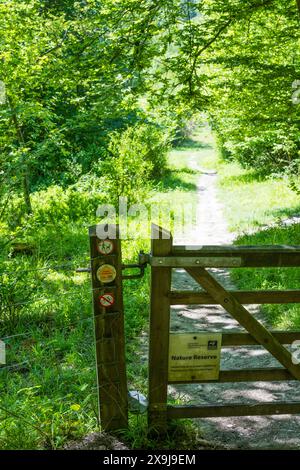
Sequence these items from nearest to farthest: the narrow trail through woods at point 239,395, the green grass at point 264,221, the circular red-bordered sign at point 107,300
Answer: the circular red-bordered sign at point 107,300 → the narrow trail through woods at point 239,395 → the green grass at point 264,221

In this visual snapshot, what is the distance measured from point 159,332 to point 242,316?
63 centimetres

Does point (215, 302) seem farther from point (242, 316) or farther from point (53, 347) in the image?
point (53, 347)

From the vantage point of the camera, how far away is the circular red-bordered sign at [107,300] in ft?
11.9

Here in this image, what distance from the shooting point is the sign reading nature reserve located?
12.1 ft

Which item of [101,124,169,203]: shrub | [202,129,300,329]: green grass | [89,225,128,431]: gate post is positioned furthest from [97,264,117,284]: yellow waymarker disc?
[101,124,169,203]: shrub

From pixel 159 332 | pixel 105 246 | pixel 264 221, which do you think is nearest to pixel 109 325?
pixel 159 332

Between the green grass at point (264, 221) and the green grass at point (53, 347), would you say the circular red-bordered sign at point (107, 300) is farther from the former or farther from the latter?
the green grass at point (264, 221)

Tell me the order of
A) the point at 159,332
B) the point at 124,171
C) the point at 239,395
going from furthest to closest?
1. the point at 124,171
2. the point at 239,395
3. the point at 159,332

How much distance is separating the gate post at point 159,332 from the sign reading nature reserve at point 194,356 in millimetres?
65

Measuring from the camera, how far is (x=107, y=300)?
11.9 ft

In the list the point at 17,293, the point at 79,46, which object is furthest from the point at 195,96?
the point at 17,293

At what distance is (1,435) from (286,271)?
5920 millimetres

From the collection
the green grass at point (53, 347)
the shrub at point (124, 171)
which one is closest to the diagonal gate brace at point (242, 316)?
the green grass at point (53, 347)
